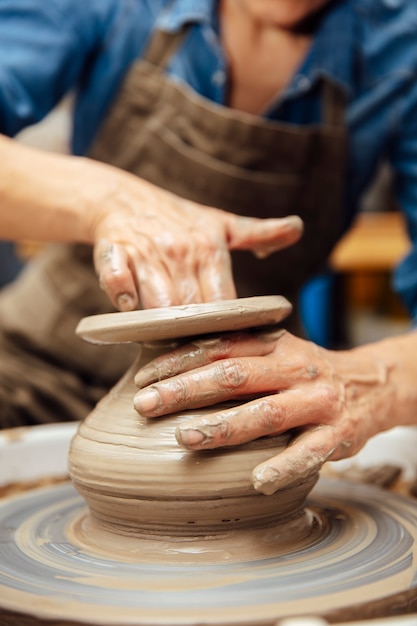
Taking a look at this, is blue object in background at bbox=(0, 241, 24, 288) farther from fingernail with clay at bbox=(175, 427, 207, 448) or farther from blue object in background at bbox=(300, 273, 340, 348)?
fingernail with clay at bbox=(175, 427, 207, 448)

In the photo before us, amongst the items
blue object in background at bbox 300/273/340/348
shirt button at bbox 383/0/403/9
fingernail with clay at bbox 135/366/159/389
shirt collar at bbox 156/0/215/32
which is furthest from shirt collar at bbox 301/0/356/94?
blue object in background at bbox 300/273/340/348

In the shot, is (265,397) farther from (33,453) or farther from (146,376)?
(33,453)

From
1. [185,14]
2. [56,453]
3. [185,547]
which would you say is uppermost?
[185,14]

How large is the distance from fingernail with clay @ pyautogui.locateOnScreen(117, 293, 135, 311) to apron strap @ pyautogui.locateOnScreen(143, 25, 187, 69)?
919mm

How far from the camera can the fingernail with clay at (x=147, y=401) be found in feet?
2.81

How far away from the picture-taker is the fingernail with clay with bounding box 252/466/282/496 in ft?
2.70

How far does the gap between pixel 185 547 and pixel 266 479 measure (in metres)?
0.14

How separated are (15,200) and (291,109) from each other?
77 centimetres

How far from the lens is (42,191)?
124cm

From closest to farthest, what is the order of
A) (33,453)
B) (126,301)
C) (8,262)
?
(126,301)
(33,453)
(8,262)

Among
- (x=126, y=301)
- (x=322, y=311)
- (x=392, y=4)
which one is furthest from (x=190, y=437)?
(x=322, y=311)

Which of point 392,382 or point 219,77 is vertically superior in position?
point 219,77

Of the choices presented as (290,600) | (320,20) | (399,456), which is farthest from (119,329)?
(320,20)

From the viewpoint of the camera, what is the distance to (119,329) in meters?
0.89
